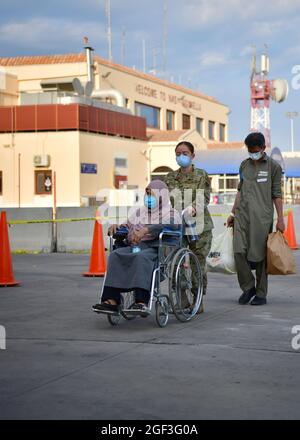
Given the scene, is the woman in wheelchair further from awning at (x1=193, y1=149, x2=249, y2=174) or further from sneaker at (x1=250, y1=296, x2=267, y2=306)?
awning at (x1=193, y1=149, x2=249, y2=174)

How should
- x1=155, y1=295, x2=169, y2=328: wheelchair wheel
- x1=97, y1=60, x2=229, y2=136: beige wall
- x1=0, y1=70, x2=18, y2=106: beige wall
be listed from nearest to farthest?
1. x1=155, y1=295, x2=169, y2=328: wheelchair wheel
2. x1=0, y1=70, x2=18, y2=106: beige wall
3. x1=97, y1=60, x2=229, y2=136: beige wall

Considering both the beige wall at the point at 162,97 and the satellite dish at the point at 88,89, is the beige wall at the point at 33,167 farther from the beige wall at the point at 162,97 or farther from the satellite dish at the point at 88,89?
the beige wall at the point at 162,97

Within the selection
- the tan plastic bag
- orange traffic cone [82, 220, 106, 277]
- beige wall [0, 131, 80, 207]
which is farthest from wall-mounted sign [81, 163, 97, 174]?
the tan plastic bag

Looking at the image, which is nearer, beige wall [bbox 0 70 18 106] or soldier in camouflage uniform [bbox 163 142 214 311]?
soldier in camouflage uniform [bbox 163 142 214 311]

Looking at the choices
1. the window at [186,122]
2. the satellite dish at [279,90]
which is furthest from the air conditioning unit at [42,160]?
the satellite dish at [279,90]

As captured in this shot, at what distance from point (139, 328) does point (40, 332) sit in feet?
2.94

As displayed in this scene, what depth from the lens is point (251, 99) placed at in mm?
57375

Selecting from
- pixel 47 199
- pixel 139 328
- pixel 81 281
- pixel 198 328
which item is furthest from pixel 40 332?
pixel 47 199

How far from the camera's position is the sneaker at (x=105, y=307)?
22.3 feet

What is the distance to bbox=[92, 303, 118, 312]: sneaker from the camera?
267 inches

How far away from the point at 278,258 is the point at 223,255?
1.26 metres

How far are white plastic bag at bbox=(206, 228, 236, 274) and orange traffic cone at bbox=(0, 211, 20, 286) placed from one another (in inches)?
109

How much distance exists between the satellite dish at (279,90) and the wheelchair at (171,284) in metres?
50.0

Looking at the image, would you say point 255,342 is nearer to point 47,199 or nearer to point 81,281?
point 81,281
